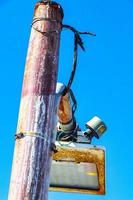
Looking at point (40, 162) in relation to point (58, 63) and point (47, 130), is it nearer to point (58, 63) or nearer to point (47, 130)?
point (47, 130)

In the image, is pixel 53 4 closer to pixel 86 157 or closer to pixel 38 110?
pixel 38 110

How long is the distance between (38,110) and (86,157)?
1694mm

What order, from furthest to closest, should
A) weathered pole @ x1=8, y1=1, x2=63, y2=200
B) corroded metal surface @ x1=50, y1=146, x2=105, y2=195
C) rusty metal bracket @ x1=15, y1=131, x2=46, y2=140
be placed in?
corroded metal surface @ x1=50, y1=146, x2=105, y2=195 < rusty metal bracket @ x1=15, y1=131, x2=46, y2=140 < weathered pole @ x1=8, y1=1, x2=63, y2=200

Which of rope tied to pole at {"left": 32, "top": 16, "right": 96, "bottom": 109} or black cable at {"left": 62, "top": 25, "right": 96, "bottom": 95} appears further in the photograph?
black cable at {"left": 62, "top": 25, "right": 96, "bottom": 95}

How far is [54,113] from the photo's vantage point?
11.9ft

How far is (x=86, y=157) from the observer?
198 inches

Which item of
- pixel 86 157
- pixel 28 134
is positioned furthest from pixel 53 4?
pixel 86 157

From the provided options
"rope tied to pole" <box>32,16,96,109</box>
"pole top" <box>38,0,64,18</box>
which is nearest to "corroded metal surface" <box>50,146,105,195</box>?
"rope tied to pole" <box>32,16,96,109</box>

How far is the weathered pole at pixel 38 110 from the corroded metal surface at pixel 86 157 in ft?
4.79

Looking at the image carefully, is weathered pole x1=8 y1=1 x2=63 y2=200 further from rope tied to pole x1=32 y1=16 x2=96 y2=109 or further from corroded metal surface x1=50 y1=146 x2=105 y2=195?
corroded metal surface x1=50 y1=146 x2=105 y2=195

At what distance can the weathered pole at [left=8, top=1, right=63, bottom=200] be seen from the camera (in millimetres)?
3277

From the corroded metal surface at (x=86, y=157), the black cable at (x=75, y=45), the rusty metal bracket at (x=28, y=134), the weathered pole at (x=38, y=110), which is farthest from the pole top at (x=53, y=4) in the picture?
the corroded metal surface at (x=86, y=157)

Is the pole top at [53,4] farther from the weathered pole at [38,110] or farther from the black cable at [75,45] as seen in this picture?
the black cable at [75,45]

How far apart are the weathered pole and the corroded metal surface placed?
146 cm
